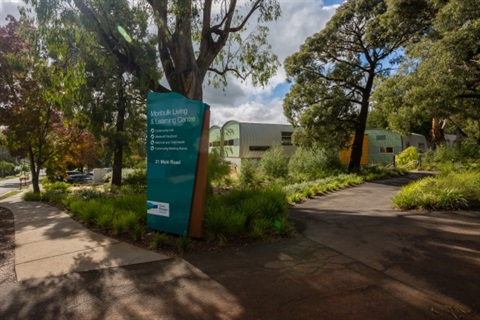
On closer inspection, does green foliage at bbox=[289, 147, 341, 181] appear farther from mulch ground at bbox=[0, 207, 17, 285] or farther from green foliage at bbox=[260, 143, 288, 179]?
mulch ground at bbox=[0, 207, 17, 285]

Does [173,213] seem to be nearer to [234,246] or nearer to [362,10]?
[234,246]

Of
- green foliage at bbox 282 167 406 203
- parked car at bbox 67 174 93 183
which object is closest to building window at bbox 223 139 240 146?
parked car at bbox 67 174 93 183

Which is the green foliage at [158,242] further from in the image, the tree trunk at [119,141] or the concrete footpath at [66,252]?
the tree trunk at [119,141]

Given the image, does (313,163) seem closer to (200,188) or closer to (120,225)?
(200,188)

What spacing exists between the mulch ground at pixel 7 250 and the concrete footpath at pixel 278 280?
0.18m

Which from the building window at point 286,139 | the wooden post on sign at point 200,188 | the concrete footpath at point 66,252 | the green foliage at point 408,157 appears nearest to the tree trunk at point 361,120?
the green foliage at point 408,157

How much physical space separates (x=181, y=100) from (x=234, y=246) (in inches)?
106

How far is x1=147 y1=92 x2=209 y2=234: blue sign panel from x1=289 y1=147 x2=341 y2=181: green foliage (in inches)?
492

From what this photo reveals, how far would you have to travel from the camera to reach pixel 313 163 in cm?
1808

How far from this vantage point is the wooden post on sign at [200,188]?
5.03 metres

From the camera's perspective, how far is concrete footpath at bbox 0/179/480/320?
9.68ft

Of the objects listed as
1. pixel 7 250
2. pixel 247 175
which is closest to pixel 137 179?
pixel 247 175

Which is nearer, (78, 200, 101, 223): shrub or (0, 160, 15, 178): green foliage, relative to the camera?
(78, 200, 101, 223): shrub

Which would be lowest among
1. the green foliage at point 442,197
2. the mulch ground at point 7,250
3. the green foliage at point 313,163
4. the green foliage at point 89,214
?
the mulch ground at point 7,250
